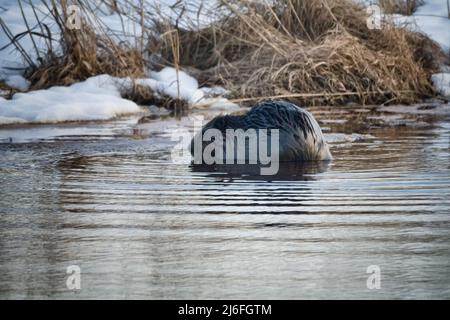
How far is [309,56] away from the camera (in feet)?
39.1

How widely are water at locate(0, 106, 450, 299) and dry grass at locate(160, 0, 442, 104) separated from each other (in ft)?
16.5

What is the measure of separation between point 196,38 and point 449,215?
8.88 meters

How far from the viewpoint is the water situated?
10.2 ft

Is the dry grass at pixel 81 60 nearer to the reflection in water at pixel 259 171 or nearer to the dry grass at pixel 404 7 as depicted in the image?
the reflection in water at pixel 259 171

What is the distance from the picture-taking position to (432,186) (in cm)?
515

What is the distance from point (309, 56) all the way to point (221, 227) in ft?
26.9

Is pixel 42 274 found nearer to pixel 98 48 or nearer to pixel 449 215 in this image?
pixel 449 215

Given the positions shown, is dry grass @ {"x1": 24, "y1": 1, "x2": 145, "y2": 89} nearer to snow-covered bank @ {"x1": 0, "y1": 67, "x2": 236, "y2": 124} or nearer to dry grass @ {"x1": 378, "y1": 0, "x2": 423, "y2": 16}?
snow-covered bank @ {"x1": 0, "y1": 67, "x2": 236, "y2": 124}

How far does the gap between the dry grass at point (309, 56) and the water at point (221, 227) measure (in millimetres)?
5035

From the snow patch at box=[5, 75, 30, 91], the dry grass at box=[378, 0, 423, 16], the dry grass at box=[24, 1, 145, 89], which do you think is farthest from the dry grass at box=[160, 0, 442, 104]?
the snow patch at box=[5, 75, 30, 91]

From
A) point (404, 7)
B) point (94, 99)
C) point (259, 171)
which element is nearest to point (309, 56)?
point (94, 99)
